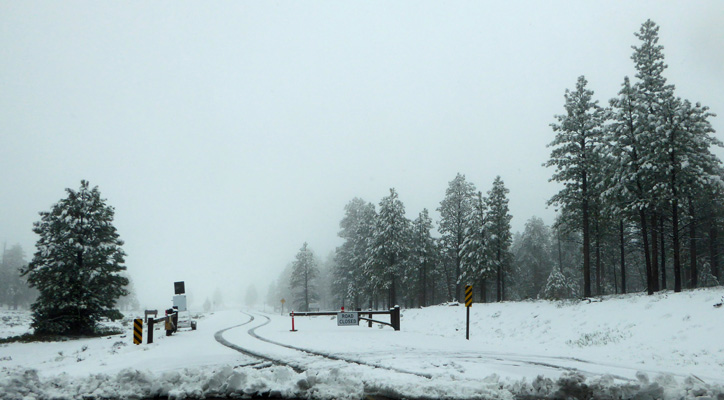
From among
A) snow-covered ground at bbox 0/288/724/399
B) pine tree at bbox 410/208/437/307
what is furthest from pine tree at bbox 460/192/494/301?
snow-covered ground at bbox 0/288/724/399

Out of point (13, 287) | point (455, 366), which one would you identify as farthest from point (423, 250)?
point (13, 287)

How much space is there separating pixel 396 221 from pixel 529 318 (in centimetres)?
2105

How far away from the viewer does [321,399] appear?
5629mm

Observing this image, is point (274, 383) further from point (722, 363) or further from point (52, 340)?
point (52, 340)

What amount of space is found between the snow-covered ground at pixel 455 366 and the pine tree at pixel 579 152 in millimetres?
8581

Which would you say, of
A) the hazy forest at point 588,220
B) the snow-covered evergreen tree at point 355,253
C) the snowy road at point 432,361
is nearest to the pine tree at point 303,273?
the hazy forest at point 588,220

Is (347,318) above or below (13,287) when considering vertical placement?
above

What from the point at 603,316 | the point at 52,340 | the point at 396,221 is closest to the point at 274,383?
the point at 603,316

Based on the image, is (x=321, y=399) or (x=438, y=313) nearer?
(x=321, y=399)

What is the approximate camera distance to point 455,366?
8.74 meters

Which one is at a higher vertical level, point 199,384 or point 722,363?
point 199,384

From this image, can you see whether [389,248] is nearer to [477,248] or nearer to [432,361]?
[477,248]

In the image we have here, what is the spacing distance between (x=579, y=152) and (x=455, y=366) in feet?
79.3

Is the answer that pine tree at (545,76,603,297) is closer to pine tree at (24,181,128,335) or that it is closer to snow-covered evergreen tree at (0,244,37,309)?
pine tree at (24,181,128,335)
